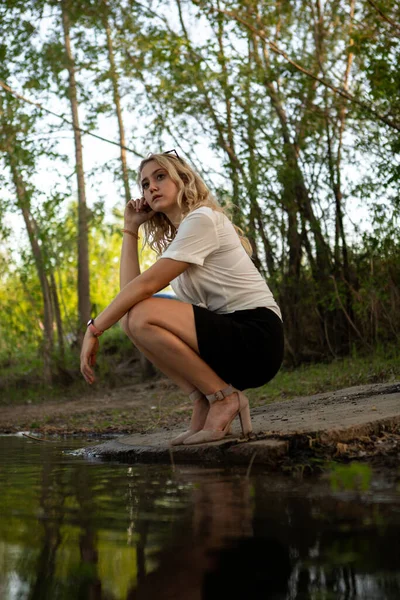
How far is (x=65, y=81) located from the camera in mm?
10008

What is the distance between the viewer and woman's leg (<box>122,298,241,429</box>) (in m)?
3.19

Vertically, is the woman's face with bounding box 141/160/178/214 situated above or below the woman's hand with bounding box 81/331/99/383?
above

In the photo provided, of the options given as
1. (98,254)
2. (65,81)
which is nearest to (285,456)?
(65,81)

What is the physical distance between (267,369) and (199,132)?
19.8 ft

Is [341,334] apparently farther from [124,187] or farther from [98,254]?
[98,254]

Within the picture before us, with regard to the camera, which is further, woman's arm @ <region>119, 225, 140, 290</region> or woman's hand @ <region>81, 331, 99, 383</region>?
woman's arm @ <region>119, 225, 140, 290</region>

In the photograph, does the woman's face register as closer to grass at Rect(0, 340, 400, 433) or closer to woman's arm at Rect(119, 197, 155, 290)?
woman's arm at Rect(119, 197, 155, 290)

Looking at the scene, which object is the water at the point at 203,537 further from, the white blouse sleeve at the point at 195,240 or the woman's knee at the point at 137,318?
the white blouse sleeve at the point at 195,240

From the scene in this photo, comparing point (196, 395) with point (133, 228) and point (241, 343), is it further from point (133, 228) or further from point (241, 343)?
point (133, 228)

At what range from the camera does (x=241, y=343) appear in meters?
3.26

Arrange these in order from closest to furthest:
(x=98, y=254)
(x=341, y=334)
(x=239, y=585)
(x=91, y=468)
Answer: (x=239, y=585) < (x=91, y=468) < (x=341, y=334) < (x=98, y=254)

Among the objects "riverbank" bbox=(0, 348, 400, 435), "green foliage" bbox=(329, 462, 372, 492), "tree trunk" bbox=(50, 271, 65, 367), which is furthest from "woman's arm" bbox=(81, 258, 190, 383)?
"tree trunk" bbox=(50, 271, 65, 367)

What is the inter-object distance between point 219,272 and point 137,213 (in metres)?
0.65

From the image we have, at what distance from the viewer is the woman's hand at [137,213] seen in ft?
12.2
